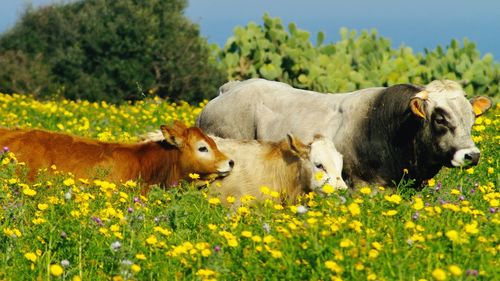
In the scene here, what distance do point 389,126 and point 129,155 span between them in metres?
2.92

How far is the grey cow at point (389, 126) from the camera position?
10633 millimetres

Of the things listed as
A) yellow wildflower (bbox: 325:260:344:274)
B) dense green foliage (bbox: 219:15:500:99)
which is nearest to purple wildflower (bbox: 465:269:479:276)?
yellow wildflower (bbox: 325:260:344:274)

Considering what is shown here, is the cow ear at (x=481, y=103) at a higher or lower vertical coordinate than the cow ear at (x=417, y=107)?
lower

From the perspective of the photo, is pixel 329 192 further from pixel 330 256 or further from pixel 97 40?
pixel 97 40

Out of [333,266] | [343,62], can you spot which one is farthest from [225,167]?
[343,62]

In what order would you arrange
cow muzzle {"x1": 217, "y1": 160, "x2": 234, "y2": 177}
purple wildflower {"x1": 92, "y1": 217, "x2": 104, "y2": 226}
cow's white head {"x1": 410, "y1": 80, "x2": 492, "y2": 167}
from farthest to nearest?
cow muzzle {"x1": 217, "y1": 160, "x2": 234, "y2": 177}, cow's white head {"x1": 410, "y1": 80, "x2": 492, "y2": 167}, purple wildflower {"x1": 92, "y1": 217, "x2": 104, "y2": 226}

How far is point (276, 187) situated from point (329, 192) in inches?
130

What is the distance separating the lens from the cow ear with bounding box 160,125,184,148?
37.3 feet

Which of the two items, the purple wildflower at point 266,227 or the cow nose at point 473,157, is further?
the cow nose at point 473,157

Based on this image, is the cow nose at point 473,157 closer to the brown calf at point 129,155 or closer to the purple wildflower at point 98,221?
the brown calf at point 129,155

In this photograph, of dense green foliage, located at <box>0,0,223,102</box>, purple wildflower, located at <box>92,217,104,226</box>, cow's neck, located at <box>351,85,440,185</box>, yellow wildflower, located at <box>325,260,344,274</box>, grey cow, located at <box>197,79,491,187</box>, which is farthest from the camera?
dense green foliage, located at <box>0,0,223,102</box>

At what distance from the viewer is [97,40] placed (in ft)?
115

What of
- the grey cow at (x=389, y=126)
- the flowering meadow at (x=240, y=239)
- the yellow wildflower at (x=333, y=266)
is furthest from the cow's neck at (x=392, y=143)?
the yellow wildflower at (x=333, y=266)

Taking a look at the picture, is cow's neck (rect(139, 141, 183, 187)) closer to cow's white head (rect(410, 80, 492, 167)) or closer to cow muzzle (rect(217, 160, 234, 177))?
cow muzzle (rect(217, 160, 234, 177))
